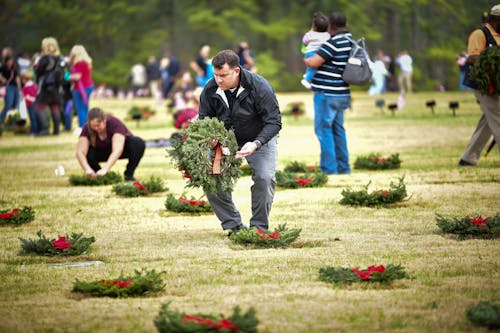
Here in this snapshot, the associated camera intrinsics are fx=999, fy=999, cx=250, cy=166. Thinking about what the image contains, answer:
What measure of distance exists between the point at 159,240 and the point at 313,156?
31.8 feet

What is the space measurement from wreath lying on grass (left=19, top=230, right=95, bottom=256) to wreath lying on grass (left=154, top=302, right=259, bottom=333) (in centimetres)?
324

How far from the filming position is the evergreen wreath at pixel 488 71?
13781mm

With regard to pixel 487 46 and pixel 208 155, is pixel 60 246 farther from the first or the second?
pixel 487 46

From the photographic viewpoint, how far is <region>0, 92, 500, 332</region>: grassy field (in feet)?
22.7

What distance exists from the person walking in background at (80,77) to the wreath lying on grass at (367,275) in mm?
17100

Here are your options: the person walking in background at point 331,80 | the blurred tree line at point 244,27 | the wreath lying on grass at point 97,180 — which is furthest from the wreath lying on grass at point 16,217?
the blurred tree line at point 244,27

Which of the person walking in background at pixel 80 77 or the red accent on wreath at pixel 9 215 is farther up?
the person walking in background at pixel 80 77

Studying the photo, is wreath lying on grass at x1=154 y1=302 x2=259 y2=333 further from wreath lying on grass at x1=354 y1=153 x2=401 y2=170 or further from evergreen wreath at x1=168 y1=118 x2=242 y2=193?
wreath lying on grass at x1=354 y1=153 x2=401 y2=170

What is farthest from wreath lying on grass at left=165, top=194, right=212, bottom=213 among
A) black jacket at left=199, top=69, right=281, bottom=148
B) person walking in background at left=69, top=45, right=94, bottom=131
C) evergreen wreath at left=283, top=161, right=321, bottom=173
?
person walking in background at left=69, top=45, right=94, bottom=131

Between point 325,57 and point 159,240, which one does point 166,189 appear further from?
point 159,240

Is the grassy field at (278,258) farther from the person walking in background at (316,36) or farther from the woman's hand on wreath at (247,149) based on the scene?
the person walking in background at (316,36)

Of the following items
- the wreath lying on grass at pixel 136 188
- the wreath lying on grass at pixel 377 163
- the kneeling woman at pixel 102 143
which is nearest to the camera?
the wreath lying on grass at pixel 136 188

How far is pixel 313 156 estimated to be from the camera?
64.7 ft

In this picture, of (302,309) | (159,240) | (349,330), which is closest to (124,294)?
(302,309)
